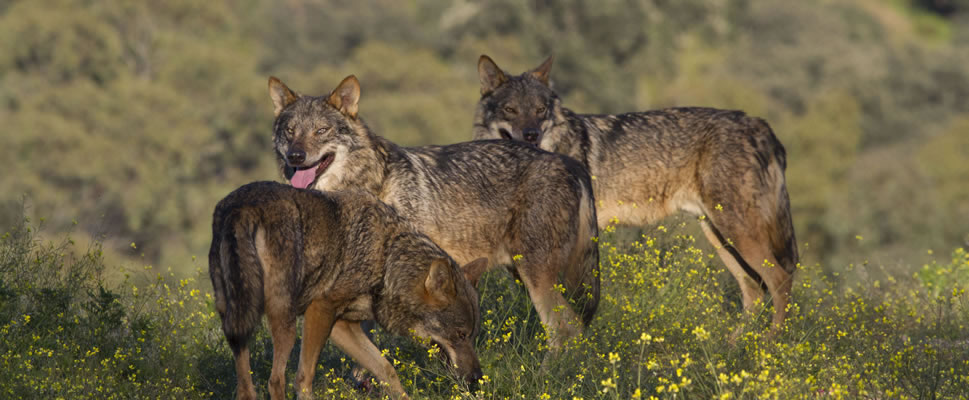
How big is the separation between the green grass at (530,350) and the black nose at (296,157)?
109 centimetres

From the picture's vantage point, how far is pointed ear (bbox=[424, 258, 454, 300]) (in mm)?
5785

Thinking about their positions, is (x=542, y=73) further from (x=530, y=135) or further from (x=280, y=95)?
(x=280, y=95)

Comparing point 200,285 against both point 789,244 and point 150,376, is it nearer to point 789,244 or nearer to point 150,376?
point 150,376

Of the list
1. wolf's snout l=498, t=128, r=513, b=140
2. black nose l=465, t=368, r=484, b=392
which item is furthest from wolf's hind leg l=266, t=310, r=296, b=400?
wolf's snout l=498, t=128, r=513, b=140

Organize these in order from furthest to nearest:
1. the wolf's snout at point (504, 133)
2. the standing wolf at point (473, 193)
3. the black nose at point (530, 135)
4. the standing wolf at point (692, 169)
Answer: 1. the wolf's snout at point (504, 133)
2. the black nose at point (530, 135)
3. the standing wolf at point (692, 169)
4. the standing wolf at point (473, 193)

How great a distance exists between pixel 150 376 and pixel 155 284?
58.1 inches

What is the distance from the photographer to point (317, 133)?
22.4 feet

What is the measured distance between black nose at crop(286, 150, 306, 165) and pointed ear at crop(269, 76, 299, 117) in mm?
614

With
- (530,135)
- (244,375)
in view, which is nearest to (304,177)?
(244,375)

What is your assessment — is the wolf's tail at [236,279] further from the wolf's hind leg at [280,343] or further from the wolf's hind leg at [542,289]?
the wolf's hind leg at [542,289]

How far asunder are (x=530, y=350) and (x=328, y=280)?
128 centimetres

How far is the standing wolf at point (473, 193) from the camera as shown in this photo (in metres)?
6.76

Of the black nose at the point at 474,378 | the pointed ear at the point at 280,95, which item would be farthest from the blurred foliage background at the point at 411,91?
the black nose at the point at 474,378

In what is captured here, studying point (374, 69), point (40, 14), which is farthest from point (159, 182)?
point (374, 69)
